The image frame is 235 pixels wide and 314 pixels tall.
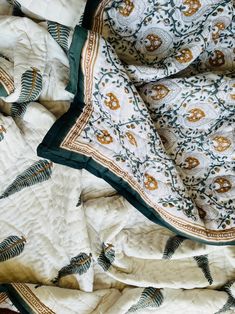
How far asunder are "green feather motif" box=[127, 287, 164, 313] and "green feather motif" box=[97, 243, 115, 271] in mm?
107

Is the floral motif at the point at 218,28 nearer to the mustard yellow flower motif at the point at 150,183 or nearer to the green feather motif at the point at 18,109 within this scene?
the mustard yellow flower motif at the point at 150,183

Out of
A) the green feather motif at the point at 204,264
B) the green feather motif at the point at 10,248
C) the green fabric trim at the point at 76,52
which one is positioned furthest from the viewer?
the green feather motif at the point at 204,264

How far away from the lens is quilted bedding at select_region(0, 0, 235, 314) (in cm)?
100

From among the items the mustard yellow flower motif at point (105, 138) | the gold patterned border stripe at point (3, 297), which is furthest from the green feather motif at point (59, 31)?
the gold patterned border stripe at point (3, 297)

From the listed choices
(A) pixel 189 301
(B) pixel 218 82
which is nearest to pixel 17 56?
(B) pixel 218 82

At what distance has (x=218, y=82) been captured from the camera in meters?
1.06

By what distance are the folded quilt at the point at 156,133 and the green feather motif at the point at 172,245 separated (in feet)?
0.22

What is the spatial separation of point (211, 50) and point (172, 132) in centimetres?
23

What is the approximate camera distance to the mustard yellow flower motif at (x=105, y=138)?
1001 mm

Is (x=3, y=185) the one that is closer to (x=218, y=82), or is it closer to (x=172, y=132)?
(x=172, y=132)

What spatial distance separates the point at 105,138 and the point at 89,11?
11.5 inches

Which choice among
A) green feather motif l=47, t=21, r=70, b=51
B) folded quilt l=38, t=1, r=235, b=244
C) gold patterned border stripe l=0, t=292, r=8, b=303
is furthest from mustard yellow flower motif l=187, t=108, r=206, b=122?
gold patterned border stripe l=0, t=292, r=8, b=303

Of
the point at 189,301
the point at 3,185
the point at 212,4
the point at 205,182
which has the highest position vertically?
the point at 212,4

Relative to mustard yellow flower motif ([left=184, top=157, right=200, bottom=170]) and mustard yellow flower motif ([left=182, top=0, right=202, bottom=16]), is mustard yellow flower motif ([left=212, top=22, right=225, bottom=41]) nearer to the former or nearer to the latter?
mustard yellow flower motif ([left=182, top=0, right=202, bottom=16])
